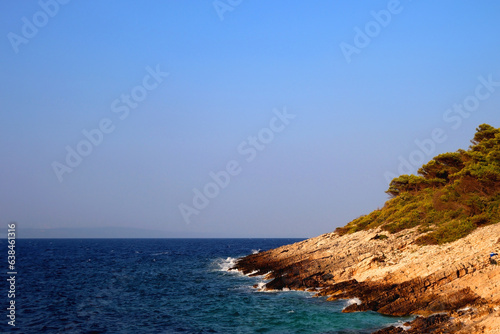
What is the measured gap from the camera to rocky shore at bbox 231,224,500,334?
19.4 meters

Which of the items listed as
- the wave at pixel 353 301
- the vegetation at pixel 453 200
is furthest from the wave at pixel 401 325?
the vegetation at pixel 453 200

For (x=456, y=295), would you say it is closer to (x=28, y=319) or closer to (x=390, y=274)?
(x=390, y=274)

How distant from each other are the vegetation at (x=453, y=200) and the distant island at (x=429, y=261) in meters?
0.09

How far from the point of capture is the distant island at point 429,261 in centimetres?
2048

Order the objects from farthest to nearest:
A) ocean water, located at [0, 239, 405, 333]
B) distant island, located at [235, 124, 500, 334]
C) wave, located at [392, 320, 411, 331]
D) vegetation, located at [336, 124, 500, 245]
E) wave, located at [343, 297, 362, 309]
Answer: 1. vegetation, located at [336, 124, 500, 245]
2. wave, located at [343, 297, 362, 309]
3. ocean water, located at [0, 239, 405, 333]
4. distant island, located at [235, 124, 500, 334]
5. wave, located at [392, 320, 411, 331]

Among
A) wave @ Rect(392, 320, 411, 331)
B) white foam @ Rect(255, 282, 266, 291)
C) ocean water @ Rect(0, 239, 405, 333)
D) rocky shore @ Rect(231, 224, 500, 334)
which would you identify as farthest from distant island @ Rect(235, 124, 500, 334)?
ocean water @ Rect(0, 239, 405, 333)

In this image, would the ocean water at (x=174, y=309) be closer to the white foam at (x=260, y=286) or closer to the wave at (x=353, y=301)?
the wave at (x=353, y=301)

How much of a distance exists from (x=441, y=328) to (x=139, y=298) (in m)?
25.7

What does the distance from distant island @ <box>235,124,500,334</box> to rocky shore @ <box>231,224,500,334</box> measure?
53 mm

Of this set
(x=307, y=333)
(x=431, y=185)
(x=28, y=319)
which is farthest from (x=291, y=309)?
(x=431, y=185)

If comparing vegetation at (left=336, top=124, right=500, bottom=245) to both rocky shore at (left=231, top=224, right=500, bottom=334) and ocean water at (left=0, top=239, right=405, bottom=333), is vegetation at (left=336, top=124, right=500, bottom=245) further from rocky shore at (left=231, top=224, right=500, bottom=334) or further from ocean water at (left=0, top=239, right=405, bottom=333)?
ocean water at (left=0, top=239, right=405, bottom=333)

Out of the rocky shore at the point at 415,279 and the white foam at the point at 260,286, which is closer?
the rocky shore at the point at 415,279

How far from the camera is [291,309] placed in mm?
27812

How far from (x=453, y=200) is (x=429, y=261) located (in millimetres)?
15856
